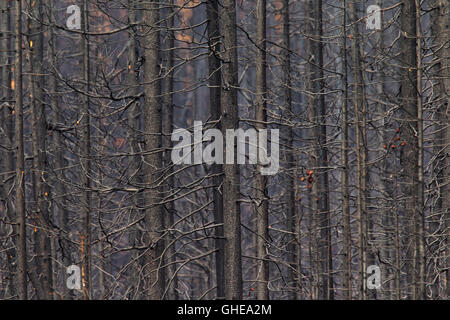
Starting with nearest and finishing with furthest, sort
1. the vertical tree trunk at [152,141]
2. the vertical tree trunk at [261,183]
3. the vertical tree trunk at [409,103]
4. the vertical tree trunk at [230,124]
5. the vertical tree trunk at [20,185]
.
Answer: the vertical tree trunk at [230,124] < the vertical tree trunk at [20,185] < the vertical tree trunk at [152,141] < the vertical tree trunk at [261,183] < the vertical tree trunk at [409,103]

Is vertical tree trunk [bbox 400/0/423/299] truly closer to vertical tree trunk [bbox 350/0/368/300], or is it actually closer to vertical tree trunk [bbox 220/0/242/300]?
vertical tree trunk [bbox 350/0/368/300]

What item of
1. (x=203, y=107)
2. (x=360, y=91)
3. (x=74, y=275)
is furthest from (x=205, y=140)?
(x=203, y=107)

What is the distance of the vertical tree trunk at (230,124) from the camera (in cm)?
1080

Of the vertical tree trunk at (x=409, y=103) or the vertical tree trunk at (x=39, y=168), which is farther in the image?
the vertical tree trunk at (x=39, y=168)

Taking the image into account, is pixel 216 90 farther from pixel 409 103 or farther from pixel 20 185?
pixel 20 185

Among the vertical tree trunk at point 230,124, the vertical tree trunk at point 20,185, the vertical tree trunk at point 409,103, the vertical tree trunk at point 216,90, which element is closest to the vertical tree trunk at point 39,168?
the vertical tree trunk at point 20,185

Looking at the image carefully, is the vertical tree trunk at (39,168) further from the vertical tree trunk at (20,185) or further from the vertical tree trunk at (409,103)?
the vertical tree trunk at (409,103)

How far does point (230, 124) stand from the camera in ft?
35.6

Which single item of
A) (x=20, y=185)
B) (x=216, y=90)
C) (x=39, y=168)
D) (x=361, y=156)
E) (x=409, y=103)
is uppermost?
(x=216, y=90)

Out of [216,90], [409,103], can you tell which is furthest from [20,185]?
[409,103]

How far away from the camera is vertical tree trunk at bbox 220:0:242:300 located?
35.4 feet

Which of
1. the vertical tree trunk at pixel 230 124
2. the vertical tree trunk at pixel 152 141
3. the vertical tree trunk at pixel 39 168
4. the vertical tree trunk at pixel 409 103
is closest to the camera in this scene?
the vertical tree trunk at pixel 230 124

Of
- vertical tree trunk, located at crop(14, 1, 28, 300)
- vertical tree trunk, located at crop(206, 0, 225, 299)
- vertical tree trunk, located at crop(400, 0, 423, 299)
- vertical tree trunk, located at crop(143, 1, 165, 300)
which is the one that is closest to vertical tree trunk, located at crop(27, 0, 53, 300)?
vertical tree trunk, located at crop(14, 1, 28, 300)
